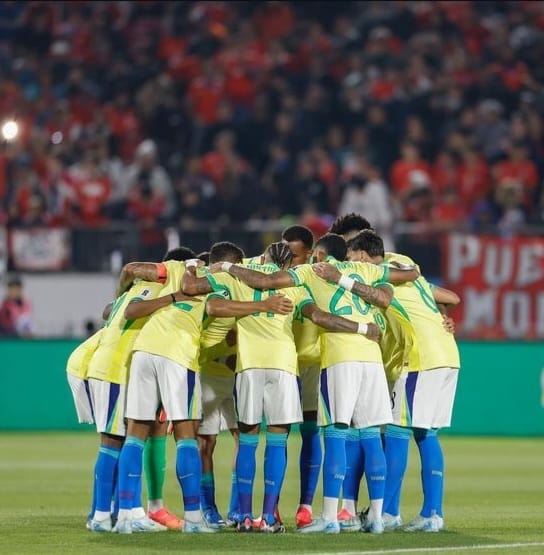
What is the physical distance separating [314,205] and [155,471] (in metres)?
12.0

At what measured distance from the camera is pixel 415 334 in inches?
442

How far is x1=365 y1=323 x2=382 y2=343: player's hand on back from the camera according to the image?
35.6ft

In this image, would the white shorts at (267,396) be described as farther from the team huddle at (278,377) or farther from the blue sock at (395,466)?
the blue sock at (395,466)

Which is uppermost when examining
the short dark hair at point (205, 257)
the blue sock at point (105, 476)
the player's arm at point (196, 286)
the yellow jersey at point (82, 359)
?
the short dark hair at point (205, 257)

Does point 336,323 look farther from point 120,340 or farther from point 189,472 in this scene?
point 120,340

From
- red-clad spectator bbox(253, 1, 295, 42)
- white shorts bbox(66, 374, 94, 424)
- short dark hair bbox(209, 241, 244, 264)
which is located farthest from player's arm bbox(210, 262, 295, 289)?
red-clad spectator bbox(253, 1, 295, 42)

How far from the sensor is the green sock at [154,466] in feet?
37.4

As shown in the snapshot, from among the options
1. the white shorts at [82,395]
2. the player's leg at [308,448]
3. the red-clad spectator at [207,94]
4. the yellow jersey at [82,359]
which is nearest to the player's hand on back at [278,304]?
the player's leg at [308,448]

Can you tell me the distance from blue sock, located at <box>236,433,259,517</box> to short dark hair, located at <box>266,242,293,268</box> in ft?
4.19

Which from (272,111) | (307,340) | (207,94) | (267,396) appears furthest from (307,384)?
(207,94)

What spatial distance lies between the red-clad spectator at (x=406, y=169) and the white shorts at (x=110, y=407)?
12.6 meters

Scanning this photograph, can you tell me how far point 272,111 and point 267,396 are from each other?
586 inches

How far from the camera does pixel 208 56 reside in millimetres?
26406

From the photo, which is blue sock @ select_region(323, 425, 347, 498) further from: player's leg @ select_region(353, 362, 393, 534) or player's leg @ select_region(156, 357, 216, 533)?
player's leg @ select_region(156, 357, 216, 533)
